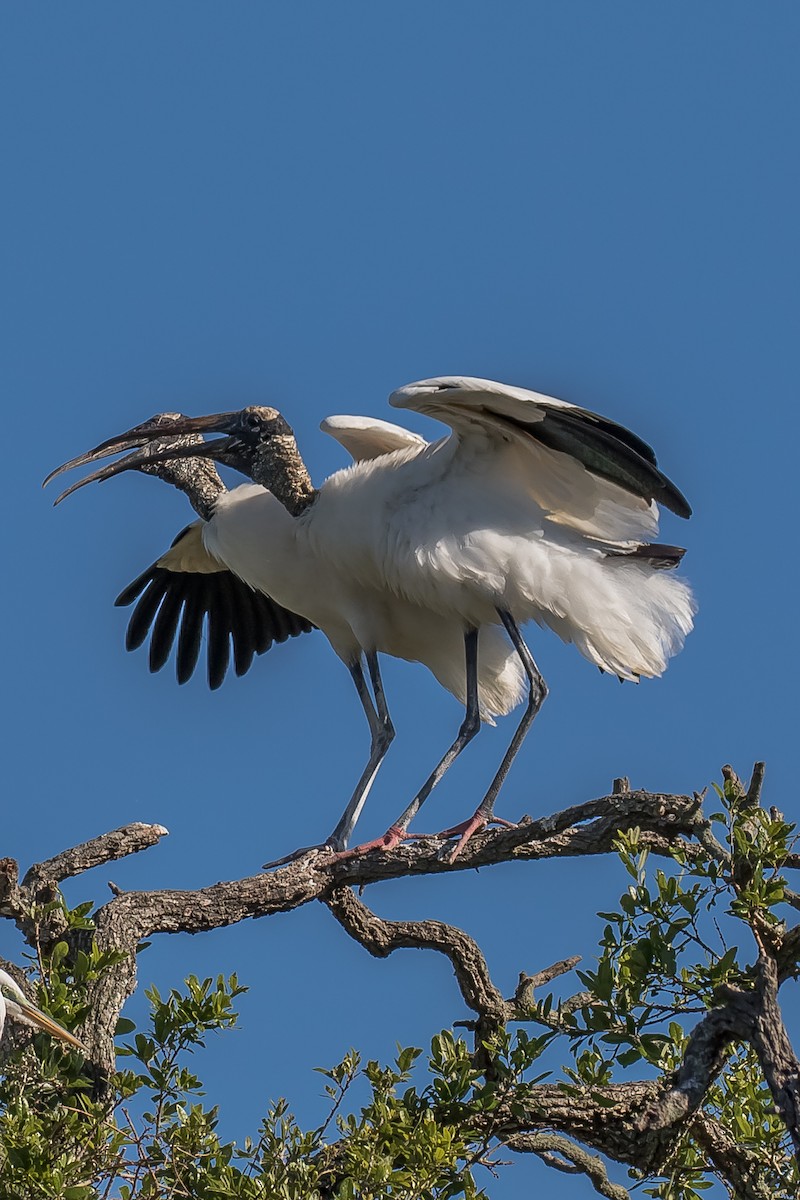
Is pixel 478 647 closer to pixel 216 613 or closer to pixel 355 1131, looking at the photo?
pixel 216 613

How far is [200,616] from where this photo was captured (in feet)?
28.1

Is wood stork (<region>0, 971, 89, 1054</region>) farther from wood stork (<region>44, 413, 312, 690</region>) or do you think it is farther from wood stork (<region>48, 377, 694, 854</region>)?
wood stork (<region>44, 413, 312, 690</region>)

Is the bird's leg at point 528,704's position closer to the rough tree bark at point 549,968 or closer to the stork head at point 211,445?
the rough tree bark at point 549,968

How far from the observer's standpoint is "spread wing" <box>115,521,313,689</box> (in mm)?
8484

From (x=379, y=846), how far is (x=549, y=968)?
0.87 meters

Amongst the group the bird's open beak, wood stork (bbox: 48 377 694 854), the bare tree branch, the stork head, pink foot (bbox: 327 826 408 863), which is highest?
the stork head

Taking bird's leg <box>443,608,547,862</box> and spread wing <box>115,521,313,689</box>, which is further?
spread wing <box>115,521,313,689</box>

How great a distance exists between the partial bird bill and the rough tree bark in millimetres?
2303

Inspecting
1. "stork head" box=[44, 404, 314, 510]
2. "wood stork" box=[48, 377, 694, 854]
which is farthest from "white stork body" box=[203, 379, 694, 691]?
"stork head" box=[44, 404, 314, 510]

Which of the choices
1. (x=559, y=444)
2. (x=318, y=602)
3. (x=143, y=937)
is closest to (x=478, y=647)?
(x=318, y=602)

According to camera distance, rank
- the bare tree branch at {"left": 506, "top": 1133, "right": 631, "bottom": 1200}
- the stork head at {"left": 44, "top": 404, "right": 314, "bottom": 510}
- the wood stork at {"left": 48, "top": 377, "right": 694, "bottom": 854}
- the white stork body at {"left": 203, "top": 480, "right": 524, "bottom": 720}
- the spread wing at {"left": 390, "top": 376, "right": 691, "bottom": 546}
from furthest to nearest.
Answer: the stork head at {"left": 44, "top": 404, "right": 314, "bottom": 510} → the white stork body at {"left": 203, "top": 480, "right": 524, "bottom": 720} → the wood stork at {"left": 48, "top": 377, "right": 694, "bottom": 854} → the spread wing at {"left": 390, "top": 376, "right": 691, "bottom": 546} → the bare tree branch at {"left": 506, "top": 1133, "right": 631, "bottom": 1200}

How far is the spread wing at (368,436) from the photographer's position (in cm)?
721

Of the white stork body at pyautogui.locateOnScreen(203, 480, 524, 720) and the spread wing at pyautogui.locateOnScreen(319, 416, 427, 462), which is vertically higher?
the spread wing at pyautogui.locateOnScreen(319, 416, 427, 462)

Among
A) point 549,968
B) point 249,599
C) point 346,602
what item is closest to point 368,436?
point 346,602
